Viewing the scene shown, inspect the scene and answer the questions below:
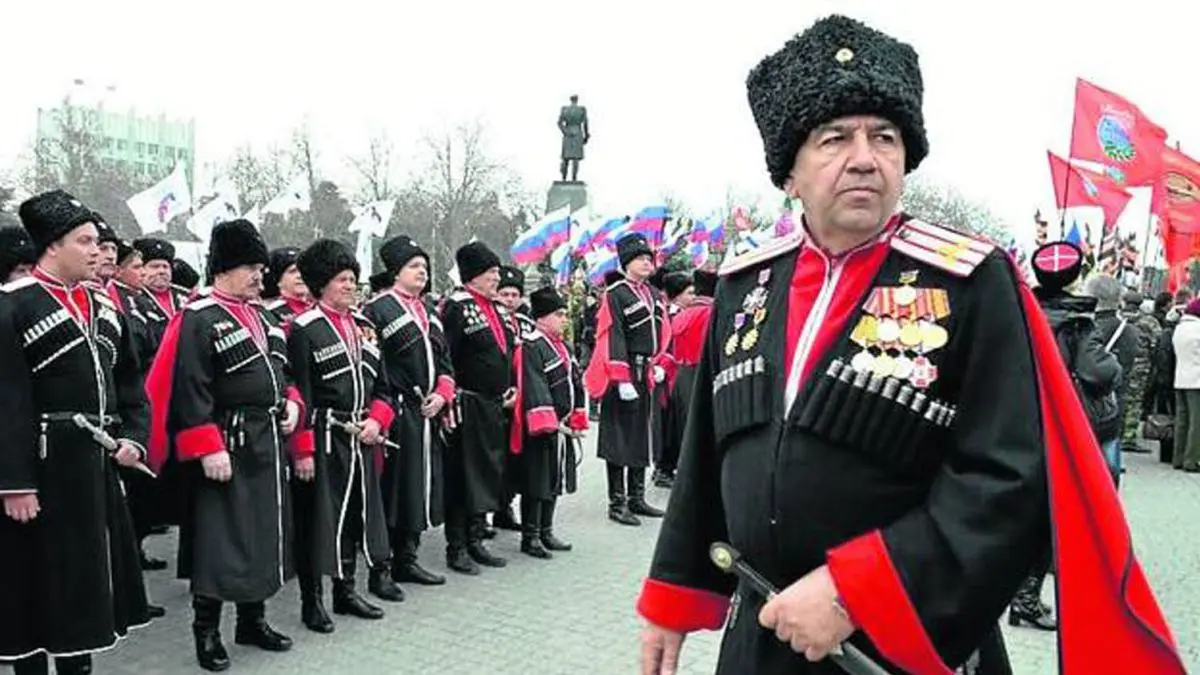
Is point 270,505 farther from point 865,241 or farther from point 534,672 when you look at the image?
point 865,241

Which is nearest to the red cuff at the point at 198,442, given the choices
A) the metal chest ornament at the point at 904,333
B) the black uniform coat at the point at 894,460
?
the black uniform coat at the point at 894,460

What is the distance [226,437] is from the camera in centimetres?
552

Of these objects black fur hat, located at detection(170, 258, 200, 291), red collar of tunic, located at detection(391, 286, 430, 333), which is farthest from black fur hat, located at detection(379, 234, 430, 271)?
black fur hat, located at detection(170, 258, 200, 291)

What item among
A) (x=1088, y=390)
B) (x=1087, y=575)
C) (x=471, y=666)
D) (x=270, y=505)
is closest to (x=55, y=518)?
(x=270, y=505)

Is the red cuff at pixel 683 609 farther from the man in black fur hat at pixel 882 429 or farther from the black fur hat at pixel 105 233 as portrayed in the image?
the black fur hat at pixel 105 233

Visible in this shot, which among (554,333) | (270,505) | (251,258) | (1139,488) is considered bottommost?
(1139,488)

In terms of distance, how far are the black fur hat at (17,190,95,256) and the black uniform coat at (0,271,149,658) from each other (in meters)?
0.20

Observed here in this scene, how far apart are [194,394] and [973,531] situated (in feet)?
14.2

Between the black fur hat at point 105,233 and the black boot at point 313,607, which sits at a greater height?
the black fur hat at point 105,233

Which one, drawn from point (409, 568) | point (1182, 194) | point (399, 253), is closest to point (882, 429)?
point (399, 253)

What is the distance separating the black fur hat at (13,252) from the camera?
6.76 m

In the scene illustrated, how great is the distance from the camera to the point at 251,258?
18.8ft

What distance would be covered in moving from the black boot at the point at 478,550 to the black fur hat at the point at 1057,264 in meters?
3.99

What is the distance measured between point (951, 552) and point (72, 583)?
4.06 metres
